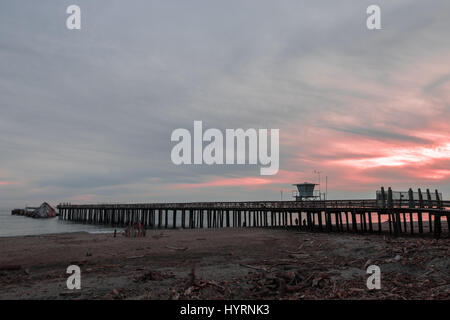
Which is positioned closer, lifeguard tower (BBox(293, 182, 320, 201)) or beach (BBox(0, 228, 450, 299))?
beach (BBox(0, 228, 450, 299))

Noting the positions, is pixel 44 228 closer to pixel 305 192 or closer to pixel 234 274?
pixel 305 192

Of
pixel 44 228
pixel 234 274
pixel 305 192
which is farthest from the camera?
pixel 44 228

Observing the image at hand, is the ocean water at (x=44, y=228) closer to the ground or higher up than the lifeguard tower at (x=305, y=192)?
closer to the ground

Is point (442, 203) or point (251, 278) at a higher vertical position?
point (442, 203)

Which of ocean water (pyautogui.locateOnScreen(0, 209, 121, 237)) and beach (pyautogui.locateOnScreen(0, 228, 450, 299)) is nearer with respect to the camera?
beach (pyautogui.locateOnScreen(0, 228, 450, 299))

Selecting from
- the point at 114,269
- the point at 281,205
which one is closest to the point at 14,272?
the point at 114,269

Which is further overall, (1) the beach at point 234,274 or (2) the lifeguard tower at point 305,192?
(2) the lifeguard tower at point 305,192

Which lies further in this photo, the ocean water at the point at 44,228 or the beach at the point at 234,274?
the ocean water at the point at 44,228

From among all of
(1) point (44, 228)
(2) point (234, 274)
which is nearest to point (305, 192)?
(2) point (234, 274)

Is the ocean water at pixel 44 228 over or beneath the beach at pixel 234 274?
beneath

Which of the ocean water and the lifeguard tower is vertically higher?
the lifeguard tower
